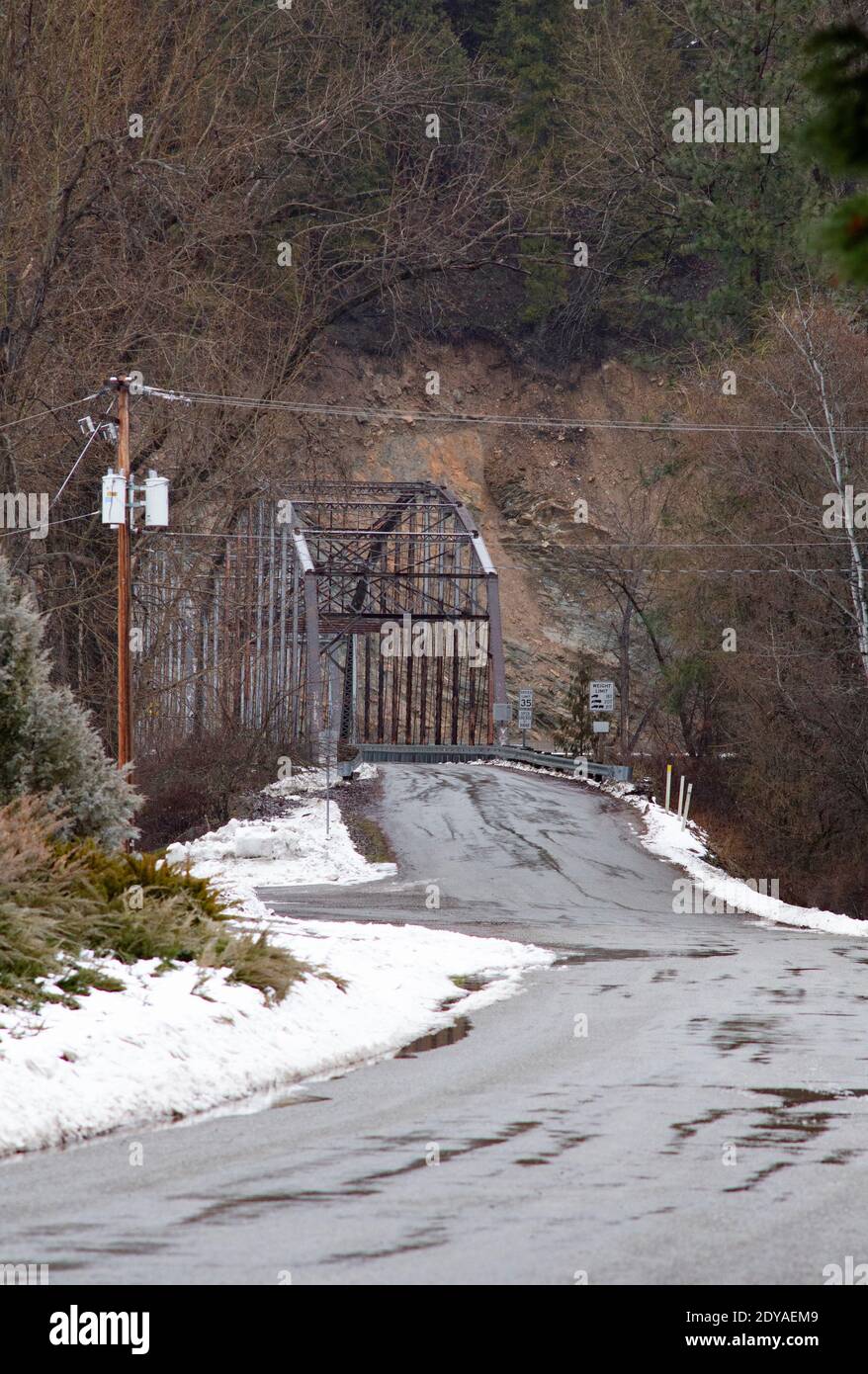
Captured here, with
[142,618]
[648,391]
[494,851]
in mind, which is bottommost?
[494,851]

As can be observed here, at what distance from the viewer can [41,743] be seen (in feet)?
49.9

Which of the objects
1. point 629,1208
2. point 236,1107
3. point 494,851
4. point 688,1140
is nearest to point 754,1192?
point 629,1208

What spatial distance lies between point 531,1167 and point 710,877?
23.9 metres

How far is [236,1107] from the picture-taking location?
921cm

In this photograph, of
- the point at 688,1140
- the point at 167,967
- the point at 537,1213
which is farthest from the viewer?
the point at 167,967

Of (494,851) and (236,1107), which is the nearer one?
(236,1107)

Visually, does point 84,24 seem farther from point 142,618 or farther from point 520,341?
point 520,341

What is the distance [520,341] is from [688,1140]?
74.9 meters
